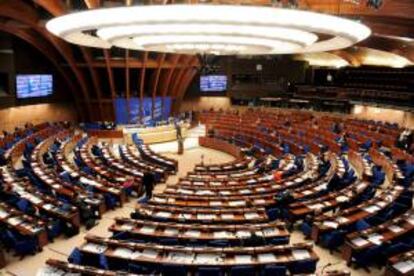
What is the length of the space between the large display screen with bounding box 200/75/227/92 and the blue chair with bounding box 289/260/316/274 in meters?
33.6

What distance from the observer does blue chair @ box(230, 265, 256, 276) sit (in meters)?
8.76

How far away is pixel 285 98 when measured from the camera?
127ft

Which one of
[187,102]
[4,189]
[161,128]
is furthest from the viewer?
[187,102]

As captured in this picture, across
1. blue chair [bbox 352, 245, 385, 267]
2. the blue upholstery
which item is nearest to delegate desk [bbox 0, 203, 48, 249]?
the blue upholstery

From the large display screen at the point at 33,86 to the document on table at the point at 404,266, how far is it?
2711cm

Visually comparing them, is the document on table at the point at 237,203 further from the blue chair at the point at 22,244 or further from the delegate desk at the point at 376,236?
the blue chair at the point at 22,244

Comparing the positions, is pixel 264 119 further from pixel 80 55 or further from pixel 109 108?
pixel 80 55

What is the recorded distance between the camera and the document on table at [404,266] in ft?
29.3

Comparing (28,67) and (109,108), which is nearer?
(28,67)

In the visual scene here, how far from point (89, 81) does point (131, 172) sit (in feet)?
52.0

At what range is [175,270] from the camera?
9008 millimetres

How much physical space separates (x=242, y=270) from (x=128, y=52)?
23458 millimetres

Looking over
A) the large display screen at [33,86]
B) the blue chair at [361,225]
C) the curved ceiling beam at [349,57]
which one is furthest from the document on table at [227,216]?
the curved ceiling beam at [349,57]

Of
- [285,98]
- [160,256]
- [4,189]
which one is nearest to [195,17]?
[160,256]
